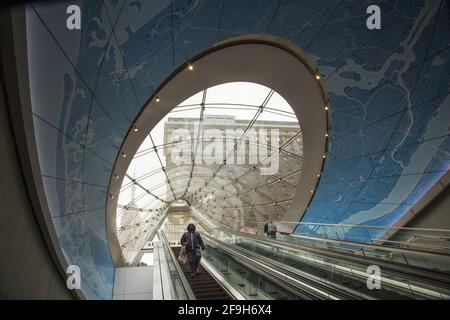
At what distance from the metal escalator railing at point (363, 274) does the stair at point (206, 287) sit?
94.5 inches

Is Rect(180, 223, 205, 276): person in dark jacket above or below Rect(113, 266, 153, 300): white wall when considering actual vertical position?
above

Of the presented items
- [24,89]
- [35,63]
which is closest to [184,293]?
[24,89]

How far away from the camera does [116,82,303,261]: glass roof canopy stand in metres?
15.0

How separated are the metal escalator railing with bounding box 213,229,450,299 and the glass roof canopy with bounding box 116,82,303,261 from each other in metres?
8.63

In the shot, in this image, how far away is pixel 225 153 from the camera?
21938 mm

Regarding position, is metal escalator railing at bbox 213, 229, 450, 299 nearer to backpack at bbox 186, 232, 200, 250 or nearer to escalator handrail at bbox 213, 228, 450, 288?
escalator handrail at bbox 213, 228, 450, 288

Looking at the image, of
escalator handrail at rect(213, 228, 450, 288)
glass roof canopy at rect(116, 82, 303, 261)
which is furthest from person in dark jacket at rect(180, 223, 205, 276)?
glass roof canopy at rect(116, 82, 303, 261)

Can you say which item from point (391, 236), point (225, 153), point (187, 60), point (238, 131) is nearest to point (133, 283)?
point (225, 153)

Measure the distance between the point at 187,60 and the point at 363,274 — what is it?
856cm

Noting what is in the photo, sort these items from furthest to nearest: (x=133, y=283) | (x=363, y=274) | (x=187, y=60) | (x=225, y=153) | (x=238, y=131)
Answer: (x=225, y=153), (x=238, y=131), (x=133, y=283), (x=187, y=60), (x=363, y=274)

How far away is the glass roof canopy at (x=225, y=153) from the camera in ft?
49.3

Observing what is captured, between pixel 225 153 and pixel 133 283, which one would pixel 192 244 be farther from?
pixel 225 153

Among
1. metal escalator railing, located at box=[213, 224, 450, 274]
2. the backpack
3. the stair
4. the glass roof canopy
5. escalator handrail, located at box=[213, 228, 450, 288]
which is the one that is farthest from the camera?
the glass roof canopy
